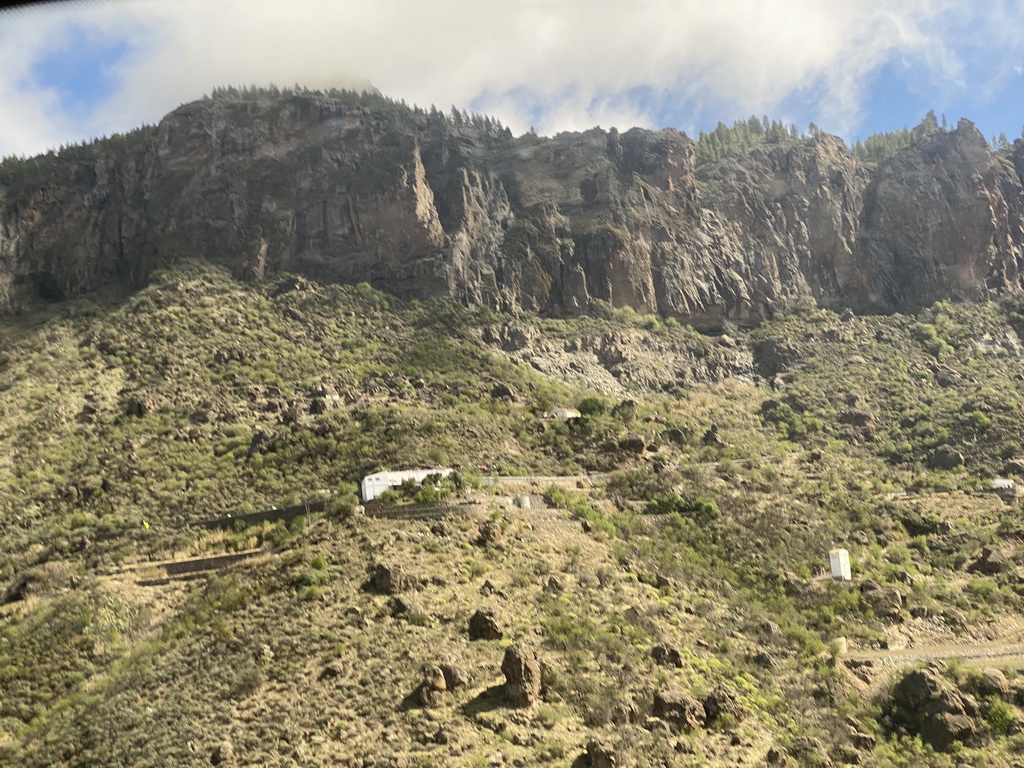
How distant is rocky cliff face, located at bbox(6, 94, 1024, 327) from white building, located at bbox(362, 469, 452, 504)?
119ft

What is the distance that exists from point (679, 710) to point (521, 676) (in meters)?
4.11

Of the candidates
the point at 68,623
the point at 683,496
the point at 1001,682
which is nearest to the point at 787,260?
the point at 683,496

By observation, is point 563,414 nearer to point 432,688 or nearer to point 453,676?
point 453,676

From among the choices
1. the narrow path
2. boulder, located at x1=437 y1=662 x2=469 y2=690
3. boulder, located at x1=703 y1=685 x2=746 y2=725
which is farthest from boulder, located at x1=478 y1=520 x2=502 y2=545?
the narrow path

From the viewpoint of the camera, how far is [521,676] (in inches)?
859

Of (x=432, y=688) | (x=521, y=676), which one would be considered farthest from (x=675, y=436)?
(x=432, y=688)

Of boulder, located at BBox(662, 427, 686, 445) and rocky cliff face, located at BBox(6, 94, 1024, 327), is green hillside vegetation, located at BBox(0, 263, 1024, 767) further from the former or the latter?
rocky cliff face, located at BBox(6, 94, 1024, 327)

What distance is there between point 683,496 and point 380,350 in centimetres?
3035

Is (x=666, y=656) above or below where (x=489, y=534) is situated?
below

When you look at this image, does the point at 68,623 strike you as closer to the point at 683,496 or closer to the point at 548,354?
the point at 683,496

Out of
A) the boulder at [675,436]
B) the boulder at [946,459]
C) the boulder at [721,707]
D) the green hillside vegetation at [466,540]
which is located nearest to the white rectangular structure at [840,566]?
the green hillside vegetation at [466,540]

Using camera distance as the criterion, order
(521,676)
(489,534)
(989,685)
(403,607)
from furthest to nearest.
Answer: (489,534)
(989,685)
(403,607)
(521,676)

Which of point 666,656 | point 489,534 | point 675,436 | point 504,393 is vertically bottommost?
point 666,656

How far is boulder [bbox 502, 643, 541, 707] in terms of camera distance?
21.5 m
